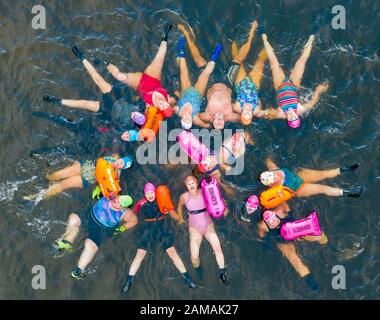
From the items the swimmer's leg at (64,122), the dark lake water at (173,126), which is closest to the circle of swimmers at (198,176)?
the dark lake water at (173,126)

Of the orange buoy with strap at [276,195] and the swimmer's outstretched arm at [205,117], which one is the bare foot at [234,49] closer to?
the swimmer's outstretched arm at [205,117]

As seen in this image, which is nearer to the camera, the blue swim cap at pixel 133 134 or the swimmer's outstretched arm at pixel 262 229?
the blue swim cap at pixel 133 134

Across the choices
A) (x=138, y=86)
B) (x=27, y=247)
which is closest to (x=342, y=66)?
(x=138, y=86)

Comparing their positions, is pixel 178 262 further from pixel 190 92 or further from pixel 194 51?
pixel 194 51

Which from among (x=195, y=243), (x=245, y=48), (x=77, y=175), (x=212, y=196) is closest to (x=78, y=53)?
(x=77, y=175)
